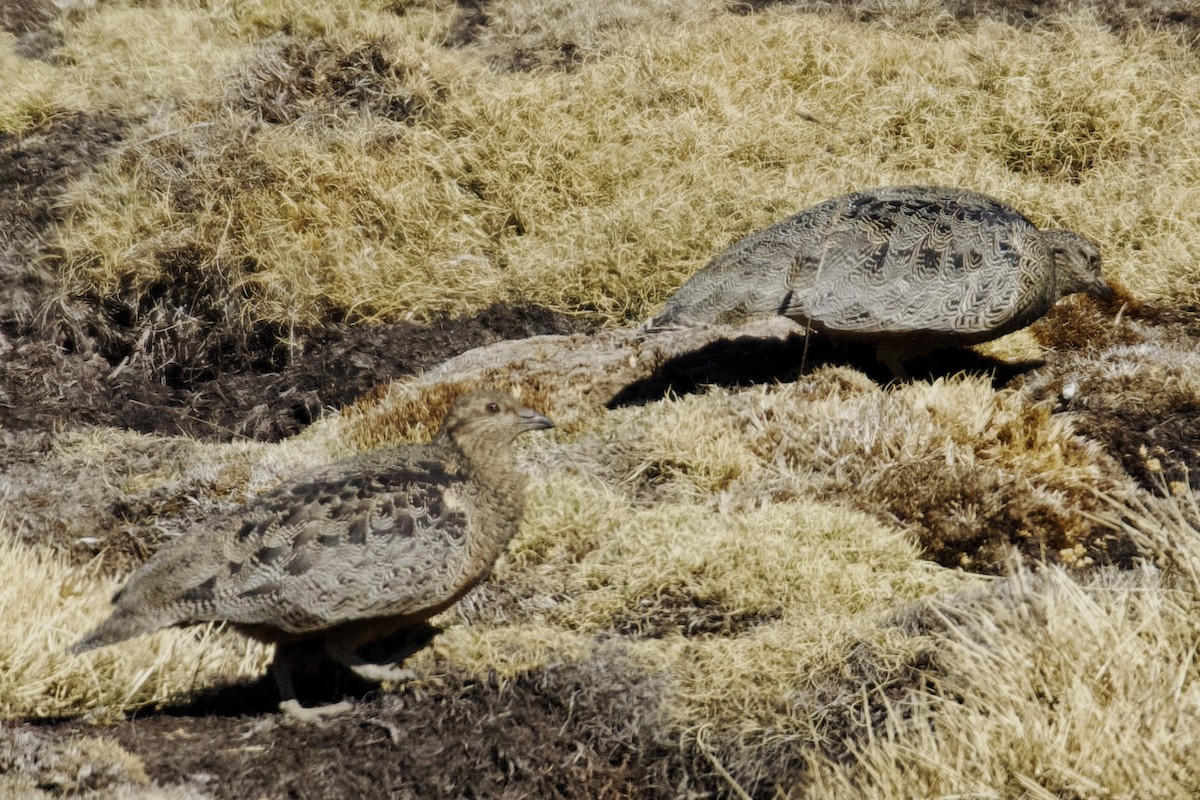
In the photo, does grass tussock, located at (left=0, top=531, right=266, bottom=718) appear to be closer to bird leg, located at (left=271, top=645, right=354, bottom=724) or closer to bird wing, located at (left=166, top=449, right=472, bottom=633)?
bird leg, located at (left=271, top=645, right=354, bottom=724)

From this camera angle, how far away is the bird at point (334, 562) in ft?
13.8

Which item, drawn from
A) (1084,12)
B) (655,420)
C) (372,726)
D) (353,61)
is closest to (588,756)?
(372,726)

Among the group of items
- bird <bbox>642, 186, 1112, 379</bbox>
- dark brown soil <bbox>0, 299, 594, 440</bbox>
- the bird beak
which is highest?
bird <bbox>642, 186, 1112, 379</bbox>

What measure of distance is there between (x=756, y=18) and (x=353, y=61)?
406 centimetres

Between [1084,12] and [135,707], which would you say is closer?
[135,707]

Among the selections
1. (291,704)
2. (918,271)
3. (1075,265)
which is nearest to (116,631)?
(291,704)

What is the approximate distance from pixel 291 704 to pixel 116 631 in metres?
0.73

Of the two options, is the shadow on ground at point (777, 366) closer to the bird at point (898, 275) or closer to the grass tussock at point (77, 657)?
the bird at point (898, 275)

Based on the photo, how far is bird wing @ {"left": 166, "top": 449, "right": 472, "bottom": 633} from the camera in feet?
13.8

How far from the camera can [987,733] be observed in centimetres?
353

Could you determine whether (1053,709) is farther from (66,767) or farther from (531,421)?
(66,767)

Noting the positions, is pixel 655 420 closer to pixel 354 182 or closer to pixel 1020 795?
pixel 1020 795

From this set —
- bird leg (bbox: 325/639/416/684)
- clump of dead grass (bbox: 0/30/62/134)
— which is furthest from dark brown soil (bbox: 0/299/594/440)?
bird leg (bbox: 325/639/416/684)

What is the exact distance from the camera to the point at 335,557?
167 inches
